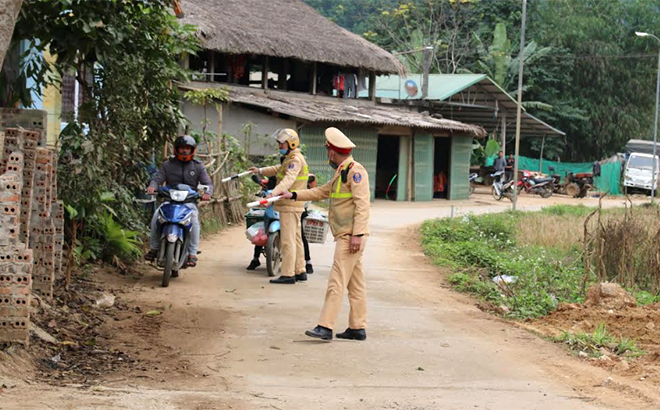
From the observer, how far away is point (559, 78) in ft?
155

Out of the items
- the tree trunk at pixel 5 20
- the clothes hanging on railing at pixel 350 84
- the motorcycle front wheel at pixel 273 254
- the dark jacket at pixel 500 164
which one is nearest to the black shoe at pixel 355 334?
the motorcycle front wheel at pixel 273 254

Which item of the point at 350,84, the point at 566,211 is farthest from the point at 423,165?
the point at 566,211

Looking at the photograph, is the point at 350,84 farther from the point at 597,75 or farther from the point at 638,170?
the point at 597,75

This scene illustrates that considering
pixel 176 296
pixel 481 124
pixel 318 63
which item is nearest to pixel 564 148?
pixel 481 124

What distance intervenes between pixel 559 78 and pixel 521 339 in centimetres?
4091

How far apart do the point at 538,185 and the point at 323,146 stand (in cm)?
1337

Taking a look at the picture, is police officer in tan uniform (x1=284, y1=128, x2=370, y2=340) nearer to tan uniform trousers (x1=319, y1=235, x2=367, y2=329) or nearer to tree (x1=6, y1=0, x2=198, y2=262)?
tan uniform trousers (x1=319, y1=235, x2=367, y2=329)

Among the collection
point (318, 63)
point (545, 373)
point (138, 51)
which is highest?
point (318, 63)

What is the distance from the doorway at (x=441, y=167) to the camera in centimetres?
3334

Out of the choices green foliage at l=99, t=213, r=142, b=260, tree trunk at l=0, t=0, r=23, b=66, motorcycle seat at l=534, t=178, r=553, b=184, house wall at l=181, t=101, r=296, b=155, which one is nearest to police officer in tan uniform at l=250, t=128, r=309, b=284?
green foliage at l=99, t=213, r=142, b=260

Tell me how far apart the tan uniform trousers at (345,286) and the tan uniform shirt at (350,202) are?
92 mm

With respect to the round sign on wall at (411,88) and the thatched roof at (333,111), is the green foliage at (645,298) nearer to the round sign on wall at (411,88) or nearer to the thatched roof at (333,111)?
the thatched roof at (333,111)

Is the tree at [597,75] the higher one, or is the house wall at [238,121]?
the tree at [597,75]

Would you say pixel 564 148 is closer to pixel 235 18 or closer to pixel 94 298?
pixel 235 18
